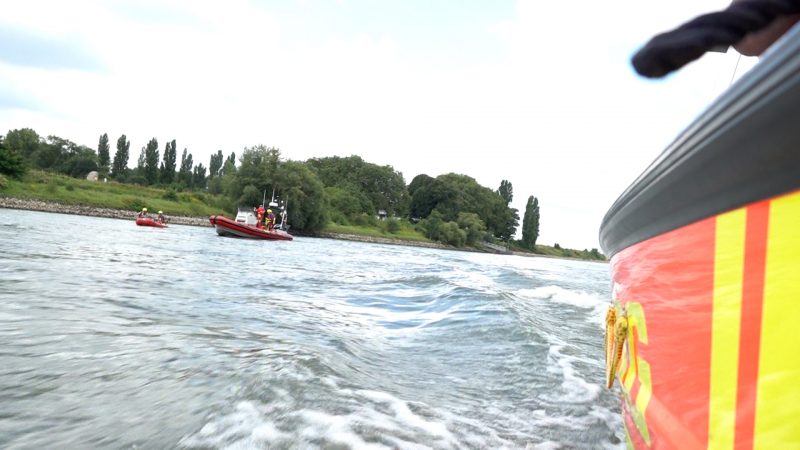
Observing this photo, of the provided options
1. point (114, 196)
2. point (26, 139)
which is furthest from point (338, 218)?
point (26, 139)

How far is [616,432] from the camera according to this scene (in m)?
2.89

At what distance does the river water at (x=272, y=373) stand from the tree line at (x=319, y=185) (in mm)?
43051

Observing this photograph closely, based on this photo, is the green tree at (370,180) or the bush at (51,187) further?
the green tree at (370,180)

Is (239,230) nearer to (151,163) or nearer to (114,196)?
(114,196)

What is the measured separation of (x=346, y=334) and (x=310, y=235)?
1964 inches

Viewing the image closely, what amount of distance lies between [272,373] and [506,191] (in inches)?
4395

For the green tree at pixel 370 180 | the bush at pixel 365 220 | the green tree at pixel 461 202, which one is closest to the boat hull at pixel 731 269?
the bush at pixel 365 220

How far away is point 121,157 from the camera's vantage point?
8269 centimetres

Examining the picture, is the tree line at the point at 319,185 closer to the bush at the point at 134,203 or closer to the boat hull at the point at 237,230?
the bush at the point at 134,203

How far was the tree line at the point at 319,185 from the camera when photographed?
49.4 metres

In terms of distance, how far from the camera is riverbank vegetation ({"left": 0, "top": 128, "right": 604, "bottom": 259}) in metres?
47.2

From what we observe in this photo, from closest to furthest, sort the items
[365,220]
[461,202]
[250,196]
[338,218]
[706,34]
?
[706,34], [250,196], [338,218], [365,220], [461,202]

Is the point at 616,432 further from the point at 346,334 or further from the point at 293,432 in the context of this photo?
the point at 346,334

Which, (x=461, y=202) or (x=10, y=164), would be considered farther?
(x=461, y=202)
